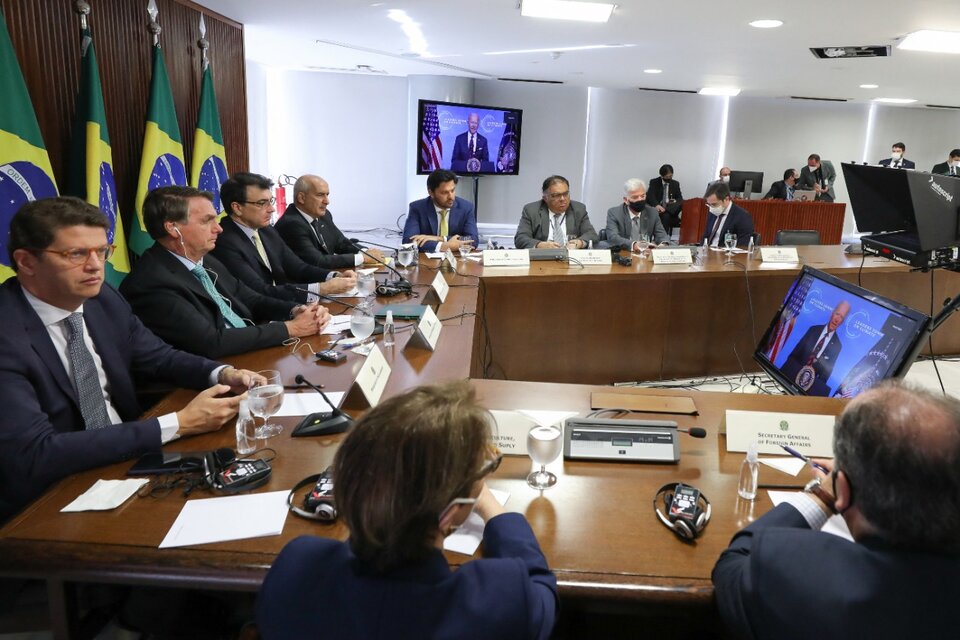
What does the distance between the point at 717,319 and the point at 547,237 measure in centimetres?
149

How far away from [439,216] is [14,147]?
2.70 m

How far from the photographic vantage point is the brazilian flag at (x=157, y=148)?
3402 millimetres

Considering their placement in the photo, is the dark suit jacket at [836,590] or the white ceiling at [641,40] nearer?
the dark suit jacket at [836,590]

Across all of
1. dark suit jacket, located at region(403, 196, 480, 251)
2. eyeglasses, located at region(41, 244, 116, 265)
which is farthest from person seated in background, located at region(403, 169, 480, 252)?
eyeglasses, located at region(41, 244, 116, 265)

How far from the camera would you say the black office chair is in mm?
4969

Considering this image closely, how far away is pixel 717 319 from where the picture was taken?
3752 millimetres

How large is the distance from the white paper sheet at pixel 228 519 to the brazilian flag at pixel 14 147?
1.78 meters

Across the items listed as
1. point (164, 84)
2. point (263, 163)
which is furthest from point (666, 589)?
point (263, 163)

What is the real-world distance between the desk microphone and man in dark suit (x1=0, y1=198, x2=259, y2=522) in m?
0.19

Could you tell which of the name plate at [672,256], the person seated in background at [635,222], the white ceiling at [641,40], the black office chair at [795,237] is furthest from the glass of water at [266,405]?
the black office chair at [795,237]

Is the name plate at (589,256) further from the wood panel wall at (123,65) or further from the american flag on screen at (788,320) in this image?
the wood panel wall at (123,65)

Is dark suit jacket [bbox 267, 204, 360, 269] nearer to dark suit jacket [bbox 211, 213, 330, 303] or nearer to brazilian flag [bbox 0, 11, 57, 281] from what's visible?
dark suit jacket [bbox 211, 213, 330, 303]

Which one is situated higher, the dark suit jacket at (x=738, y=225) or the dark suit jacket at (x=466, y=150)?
the dark suit jacket at (x=466, y=150)

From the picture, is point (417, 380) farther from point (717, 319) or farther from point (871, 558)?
point (717, 319)
